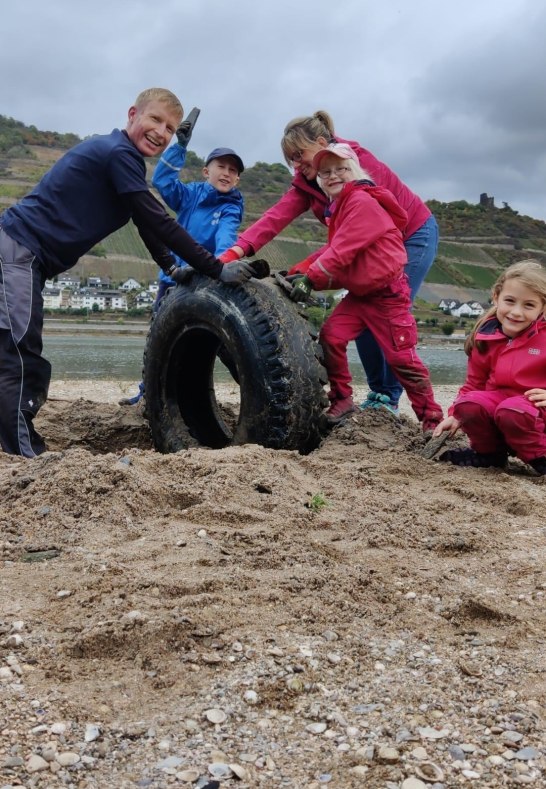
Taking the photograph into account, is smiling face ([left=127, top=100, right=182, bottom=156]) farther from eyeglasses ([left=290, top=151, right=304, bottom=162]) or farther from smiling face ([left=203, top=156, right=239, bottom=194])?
smiling face ([left=203, top=156, right=239, bottom=194])

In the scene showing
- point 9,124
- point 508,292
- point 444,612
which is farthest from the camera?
point 9,124

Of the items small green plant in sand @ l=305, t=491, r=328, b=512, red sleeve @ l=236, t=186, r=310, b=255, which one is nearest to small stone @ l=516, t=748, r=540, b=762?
small green plant in sand @ l=305, t=491, r=328, b=512

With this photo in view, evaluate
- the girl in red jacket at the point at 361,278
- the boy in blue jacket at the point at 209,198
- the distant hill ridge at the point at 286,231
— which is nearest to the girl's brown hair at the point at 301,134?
the girl in red jacket at the point at 361,278

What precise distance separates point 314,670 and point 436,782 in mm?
502

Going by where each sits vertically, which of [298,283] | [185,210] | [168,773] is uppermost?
[185,210]

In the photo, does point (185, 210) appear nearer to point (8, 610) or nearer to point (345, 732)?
point (8, 610)

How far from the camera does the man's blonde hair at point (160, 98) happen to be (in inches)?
179

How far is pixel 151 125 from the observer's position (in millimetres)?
4547

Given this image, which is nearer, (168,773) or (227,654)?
(168,773)

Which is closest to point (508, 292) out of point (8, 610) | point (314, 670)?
point (314, 670)

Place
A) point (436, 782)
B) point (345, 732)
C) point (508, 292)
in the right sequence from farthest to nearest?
point (508, 292)
point (345, 732)
point (436, 782)

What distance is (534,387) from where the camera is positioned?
4.29 meters

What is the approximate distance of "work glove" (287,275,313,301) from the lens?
15.2 ft

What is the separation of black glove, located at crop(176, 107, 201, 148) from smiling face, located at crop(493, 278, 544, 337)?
301 cm
